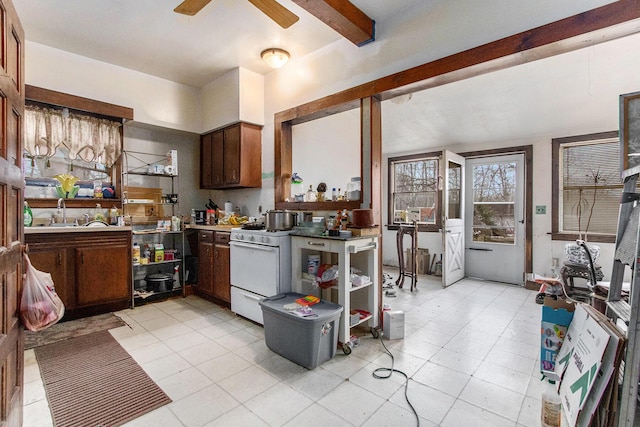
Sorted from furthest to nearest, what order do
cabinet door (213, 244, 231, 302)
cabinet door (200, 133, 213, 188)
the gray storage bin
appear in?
1. cabinet door (200, 133, 213, 188)
2. cabinet door (213, 244, 231, 302)
3. the gray storage bin

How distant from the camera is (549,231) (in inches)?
171

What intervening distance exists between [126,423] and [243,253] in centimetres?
168

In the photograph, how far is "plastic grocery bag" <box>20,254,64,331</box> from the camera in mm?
1495

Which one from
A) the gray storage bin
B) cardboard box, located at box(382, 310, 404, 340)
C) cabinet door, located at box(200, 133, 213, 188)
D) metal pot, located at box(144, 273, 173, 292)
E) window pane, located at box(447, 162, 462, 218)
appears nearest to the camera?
the gray storage bin

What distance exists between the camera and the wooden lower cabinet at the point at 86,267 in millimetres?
3008

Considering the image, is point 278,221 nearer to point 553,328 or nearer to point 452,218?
point 553,328

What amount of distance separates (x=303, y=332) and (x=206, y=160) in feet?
10.8

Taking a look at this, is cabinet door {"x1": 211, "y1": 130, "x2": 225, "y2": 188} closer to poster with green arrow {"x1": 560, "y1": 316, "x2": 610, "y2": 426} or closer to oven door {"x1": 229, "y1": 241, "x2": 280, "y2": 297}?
oven door {"x1": 229, "y1": 241, "x2": 280, "y2": 297}

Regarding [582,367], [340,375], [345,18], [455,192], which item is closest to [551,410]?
[582,367]

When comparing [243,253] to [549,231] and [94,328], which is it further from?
[549,231]

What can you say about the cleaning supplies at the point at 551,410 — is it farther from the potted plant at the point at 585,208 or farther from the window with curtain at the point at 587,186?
the window with curtain at the point at 587,186

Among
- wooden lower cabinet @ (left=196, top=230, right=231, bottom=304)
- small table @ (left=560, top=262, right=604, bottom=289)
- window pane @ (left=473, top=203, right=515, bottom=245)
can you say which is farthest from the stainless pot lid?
small table @ (left=560, top=262, right=604, bottom=289)

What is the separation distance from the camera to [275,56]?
328 centimetres

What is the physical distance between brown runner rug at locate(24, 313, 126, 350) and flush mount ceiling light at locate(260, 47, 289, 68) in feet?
10.7
